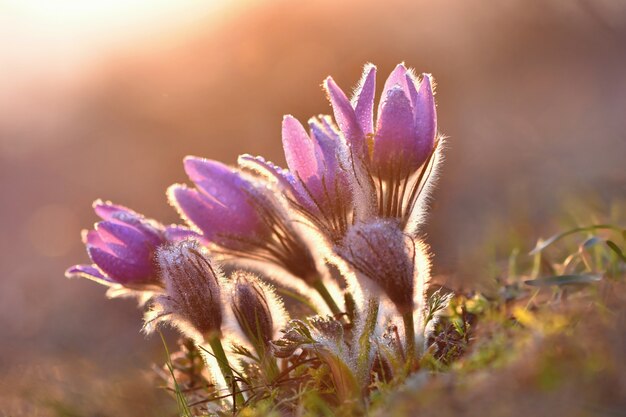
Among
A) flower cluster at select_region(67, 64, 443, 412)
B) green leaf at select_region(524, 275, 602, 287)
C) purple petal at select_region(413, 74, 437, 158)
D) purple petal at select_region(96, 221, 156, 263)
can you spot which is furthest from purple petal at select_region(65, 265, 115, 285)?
green leaf at select_region(524, 275, 602, 287)

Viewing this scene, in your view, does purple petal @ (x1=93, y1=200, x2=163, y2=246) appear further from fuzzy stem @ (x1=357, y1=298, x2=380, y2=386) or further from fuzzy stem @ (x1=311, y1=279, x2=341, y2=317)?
fuzzy stem @ (x1=357, y1=298, x2=380, y2=386)

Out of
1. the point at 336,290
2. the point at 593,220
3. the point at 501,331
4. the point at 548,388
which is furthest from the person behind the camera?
the point at 593,220

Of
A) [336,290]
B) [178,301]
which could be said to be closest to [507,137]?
[336,290]

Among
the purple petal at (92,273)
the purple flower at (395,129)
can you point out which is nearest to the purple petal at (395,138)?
the purple flower at (395,129)

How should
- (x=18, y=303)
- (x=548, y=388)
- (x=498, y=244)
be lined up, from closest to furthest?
(x=548, y=388) → (x=498, y=244) → (x=18, y=303)

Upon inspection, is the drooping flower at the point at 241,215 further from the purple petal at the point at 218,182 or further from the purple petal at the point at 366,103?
the purple petal at the point at 366,103

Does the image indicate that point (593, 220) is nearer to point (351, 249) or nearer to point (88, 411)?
point (351, 249)

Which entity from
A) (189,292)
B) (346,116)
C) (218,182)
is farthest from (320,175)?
(189,292)

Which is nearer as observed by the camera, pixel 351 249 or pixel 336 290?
pixel 351 249
